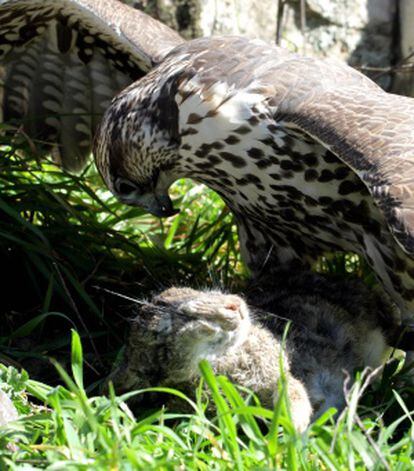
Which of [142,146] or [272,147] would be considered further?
[142,146]

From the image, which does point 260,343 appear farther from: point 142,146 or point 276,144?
point 142,146

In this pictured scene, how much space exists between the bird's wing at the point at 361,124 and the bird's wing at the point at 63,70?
123 cm

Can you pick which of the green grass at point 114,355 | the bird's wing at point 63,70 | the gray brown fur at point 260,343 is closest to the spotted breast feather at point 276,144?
the gray brown fur at point 260,343

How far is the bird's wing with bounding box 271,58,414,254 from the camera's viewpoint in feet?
10.2

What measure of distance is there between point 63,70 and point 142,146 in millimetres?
1503

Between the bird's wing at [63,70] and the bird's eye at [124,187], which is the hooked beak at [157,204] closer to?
the bird's eye at [124,187]

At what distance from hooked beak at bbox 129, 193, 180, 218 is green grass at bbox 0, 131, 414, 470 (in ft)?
0.81

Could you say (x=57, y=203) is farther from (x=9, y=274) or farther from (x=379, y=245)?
(x=379, y=245)

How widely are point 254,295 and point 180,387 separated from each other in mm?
736

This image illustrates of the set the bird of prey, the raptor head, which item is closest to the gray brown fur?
the bird of prey

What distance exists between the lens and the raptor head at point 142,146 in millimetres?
3934

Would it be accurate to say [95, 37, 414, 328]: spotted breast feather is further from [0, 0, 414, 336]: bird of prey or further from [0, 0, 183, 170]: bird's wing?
[0, 0, 183, 170]: bird's wing

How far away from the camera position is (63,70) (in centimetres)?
537

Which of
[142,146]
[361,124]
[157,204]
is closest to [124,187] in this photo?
[157,204]
